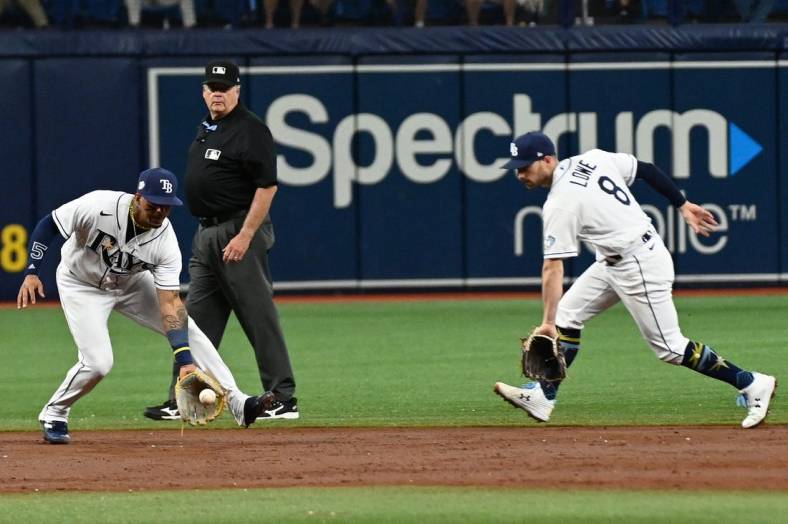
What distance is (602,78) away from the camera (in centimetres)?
1745

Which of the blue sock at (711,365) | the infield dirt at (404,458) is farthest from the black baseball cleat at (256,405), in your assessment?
the blue sock at (711,365)

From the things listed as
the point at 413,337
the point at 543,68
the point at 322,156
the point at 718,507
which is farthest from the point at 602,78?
the point at 718,507

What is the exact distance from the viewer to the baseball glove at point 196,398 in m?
8.31

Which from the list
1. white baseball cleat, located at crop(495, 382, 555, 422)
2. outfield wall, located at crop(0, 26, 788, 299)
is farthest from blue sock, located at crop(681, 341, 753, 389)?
outfield wall, located at crop(0, 26, 788, 299)

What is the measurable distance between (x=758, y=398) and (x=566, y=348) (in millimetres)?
1093

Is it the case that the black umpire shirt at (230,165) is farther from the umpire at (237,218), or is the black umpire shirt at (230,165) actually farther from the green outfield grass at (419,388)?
the green outfield grass at (419,388)

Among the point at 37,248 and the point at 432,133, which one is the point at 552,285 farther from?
the point at 432,133

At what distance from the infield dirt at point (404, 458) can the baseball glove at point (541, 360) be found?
0.98 ft

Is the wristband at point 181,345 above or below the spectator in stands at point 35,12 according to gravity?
below

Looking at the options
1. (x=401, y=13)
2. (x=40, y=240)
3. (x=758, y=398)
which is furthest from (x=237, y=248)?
(x=401, y=13)

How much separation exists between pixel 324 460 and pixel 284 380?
5.14 feet

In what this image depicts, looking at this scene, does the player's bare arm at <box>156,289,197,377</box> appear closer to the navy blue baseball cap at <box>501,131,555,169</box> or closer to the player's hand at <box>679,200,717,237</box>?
the navy blue baseball cap at <box>501,131,555,169</box>

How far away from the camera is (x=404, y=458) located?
7.90 m

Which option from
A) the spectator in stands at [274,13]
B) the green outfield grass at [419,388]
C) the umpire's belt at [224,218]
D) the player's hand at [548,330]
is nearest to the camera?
the green outfield grass at [419,388]
